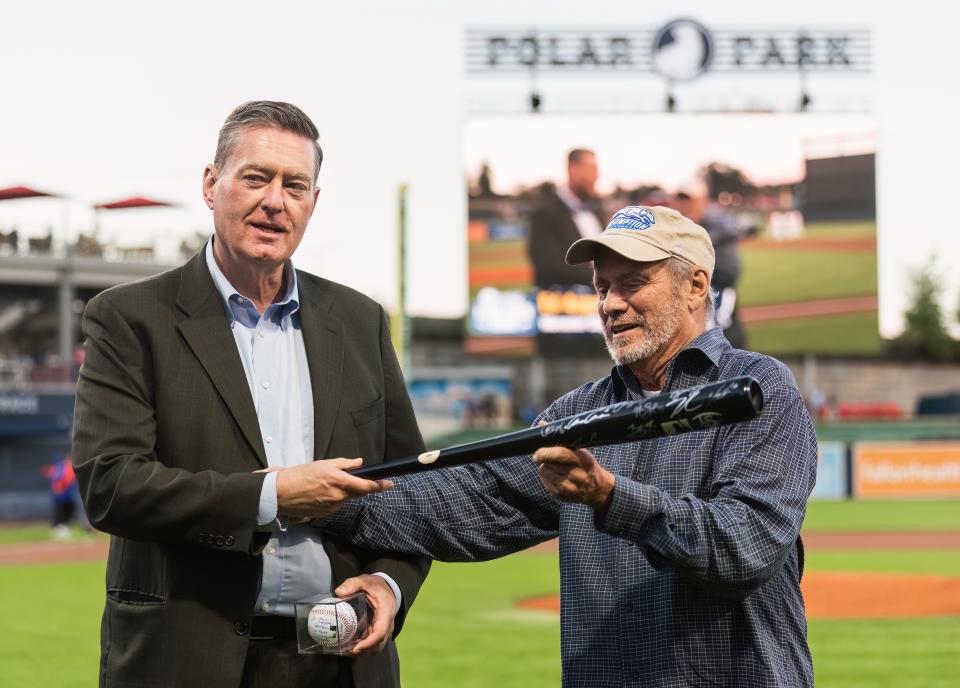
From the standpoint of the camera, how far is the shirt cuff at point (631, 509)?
9.22 ft

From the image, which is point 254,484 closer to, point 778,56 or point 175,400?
point 175,400

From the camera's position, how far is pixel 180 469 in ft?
9.66

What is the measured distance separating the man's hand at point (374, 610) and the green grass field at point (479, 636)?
6.40 meters

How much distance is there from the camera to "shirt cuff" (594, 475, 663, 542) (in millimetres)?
2811

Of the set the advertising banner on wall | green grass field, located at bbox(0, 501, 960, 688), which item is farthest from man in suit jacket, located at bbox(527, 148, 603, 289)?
green grass field, located at bbox(0, 501, 960, 688)

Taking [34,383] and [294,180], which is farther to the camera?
[34,383]

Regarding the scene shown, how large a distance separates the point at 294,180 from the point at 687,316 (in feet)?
3.57

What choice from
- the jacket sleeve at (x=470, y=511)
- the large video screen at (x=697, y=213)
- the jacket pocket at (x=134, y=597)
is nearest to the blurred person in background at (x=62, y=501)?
the large video screen at (x=697, y=213)

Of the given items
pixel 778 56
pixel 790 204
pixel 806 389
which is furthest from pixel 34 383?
pixel 806 389

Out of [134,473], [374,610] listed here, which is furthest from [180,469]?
[374,610]

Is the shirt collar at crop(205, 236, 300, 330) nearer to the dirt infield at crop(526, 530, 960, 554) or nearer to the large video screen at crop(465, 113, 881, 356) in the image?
the dirt infield at crop(526, 530, 960, 554)

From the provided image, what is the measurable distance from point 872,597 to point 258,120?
44.3 ft

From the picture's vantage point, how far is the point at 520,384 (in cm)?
4716

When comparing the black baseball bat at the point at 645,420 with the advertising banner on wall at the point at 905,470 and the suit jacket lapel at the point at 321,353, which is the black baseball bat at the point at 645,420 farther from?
the advertising banner on wall at the point at 905,470
